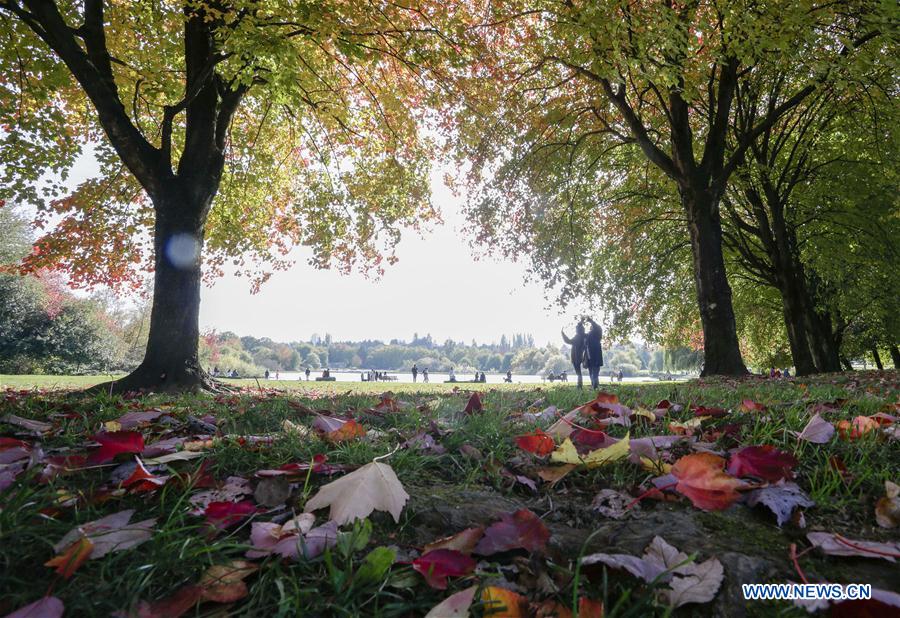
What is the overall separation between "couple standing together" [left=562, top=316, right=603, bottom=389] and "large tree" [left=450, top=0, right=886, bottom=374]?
223cm

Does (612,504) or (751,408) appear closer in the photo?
(612,504)

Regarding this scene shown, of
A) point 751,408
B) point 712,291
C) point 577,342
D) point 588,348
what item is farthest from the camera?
point 577,342

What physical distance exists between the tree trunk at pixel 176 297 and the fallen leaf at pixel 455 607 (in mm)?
6482

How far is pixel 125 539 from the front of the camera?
988 mm

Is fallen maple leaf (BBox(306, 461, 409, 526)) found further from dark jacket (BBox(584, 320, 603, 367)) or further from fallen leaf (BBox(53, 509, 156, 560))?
dark jacket (BBox(584, 320, 603, 367))

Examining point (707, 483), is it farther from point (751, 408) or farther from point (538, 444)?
point (751, 408)

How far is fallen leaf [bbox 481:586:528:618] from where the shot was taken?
791 millimetres

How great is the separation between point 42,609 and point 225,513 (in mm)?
378

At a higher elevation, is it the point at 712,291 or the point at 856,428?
the point at 712,291

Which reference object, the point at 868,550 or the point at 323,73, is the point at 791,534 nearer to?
the point at 868,550

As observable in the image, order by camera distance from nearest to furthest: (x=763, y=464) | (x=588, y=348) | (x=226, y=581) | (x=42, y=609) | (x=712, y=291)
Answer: (x=42, y=609) < (x=226, y=581) < (x=763, y=464) < (x=712, y=291) < (x=588, y=348)

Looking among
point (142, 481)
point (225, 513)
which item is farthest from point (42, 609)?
point (142, 481)

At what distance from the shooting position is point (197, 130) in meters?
7.39

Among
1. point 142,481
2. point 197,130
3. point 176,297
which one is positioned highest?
point 197,130
